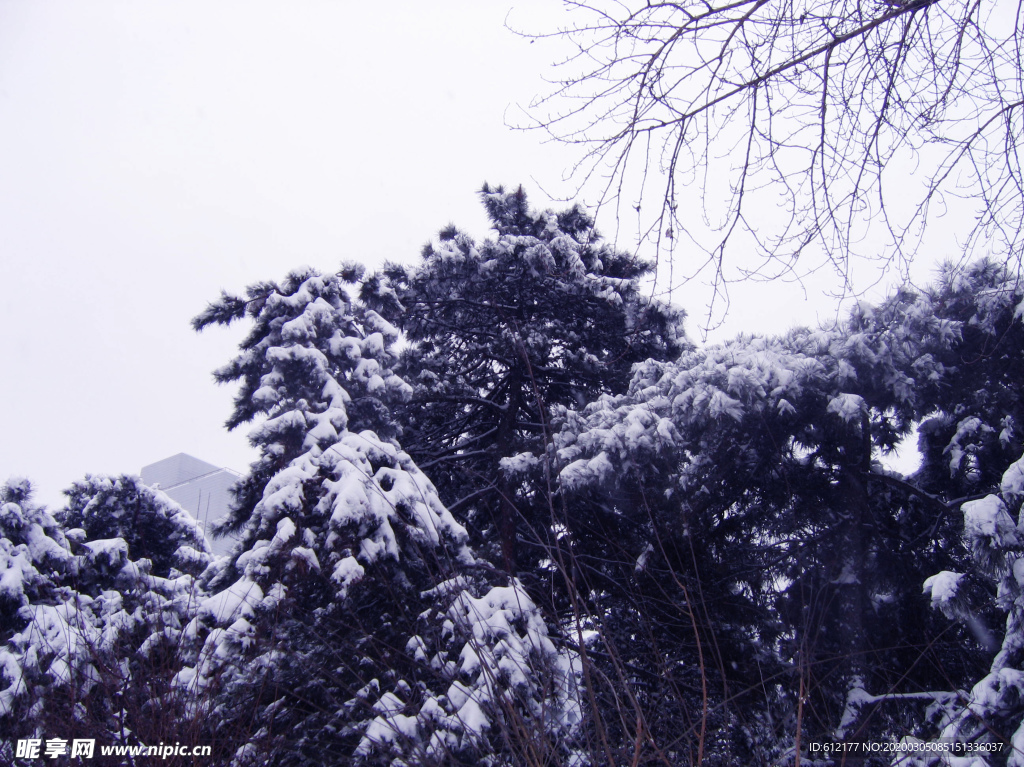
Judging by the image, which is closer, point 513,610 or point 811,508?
point 513,610

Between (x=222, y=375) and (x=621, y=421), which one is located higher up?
(x=222, y=375)

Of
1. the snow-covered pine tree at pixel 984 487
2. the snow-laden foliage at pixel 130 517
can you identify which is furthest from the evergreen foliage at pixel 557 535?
the snow-laden foliage at pixel 130 517

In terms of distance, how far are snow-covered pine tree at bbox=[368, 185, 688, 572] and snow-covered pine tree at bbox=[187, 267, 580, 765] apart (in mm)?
1235

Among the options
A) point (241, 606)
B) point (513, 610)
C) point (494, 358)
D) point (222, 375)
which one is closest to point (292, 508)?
point (241, 606)

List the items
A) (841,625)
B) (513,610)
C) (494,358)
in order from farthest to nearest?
1. (494,358)
2. (841,625)
3. (513,610)

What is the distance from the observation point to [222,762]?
3.11 metres

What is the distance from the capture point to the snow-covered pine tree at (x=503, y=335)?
29.9ft

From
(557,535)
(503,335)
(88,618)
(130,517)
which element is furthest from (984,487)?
(130,517)

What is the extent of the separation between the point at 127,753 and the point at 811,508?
6286mm

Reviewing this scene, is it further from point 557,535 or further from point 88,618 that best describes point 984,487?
point 88,618

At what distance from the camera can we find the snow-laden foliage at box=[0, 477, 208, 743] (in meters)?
3.24

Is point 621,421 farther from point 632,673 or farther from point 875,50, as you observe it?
point 875,50

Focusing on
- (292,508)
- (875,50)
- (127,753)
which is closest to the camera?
(875,50)

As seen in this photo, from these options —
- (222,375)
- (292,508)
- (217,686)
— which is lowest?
(217,686)
